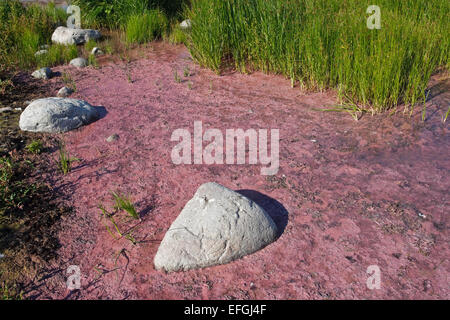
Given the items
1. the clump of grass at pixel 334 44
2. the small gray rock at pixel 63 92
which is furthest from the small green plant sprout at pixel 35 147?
the clump of grass at pixel 334 44

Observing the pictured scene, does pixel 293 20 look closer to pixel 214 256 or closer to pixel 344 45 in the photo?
pixel 344 45

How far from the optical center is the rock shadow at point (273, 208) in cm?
302

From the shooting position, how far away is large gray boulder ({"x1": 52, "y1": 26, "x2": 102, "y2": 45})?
759 cm

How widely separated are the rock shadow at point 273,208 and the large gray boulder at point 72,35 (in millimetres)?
5929

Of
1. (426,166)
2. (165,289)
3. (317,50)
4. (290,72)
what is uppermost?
(317,50)

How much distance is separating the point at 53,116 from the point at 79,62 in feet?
8.20

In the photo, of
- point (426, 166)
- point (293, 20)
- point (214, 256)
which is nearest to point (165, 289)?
point (214, 256)

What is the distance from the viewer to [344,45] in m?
4.54

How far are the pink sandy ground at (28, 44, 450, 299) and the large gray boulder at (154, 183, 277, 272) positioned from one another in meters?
0.08

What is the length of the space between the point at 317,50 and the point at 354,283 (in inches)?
130

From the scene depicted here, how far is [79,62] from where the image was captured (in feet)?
21.6

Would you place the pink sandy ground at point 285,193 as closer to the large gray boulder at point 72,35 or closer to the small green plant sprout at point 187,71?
the small green plant sprout at point 187,71

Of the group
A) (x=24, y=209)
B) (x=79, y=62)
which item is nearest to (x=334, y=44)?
(x=24, y=209)

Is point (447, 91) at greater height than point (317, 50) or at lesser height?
lesser
